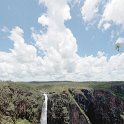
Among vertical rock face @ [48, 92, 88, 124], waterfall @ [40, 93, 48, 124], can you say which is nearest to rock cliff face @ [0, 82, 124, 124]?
vertical rock face @ [48, 92, 88, 124]

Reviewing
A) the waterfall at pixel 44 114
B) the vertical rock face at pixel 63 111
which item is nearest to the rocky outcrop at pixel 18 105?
the waterfall at pixel 44 114

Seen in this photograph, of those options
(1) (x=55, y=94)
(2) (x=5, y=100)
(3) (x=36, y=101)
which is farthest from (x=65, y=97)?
(2) (x=5, y=100)

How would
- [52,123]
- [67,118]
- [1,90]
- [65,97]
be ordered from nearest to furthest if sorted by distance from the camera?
[1,90], [52,123], [67,118], [65,97]

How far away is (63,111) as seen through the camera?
150m

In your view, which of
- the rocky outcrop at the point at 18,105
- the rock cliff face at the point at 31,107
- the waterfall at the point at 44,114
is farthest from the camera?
the waterfall at the point at 44,114

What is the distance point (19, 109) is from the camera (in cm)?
11706

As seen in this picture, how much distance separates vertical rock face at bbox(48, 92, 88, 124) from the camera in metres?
140

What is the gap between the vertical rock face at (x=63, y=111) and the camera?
140 m

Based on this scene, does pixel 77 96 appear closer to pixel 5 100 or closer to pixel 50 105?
pixel 50 105

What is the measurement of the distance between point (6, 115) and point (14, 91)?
62.4ft

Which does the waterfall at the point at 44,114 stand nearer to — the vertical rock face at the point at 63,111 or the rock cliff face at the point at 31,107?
the rock cliff face at the point at 31,107

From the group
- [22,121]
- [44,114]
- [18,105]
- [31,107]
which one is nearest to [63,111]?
[44,114]

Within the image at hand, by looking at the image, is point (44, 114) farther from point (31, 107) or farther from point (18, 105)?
point (18, 105)

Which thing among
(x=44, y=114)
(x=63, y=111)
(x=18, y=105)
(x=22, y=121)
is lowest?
(x=22, y=121)
